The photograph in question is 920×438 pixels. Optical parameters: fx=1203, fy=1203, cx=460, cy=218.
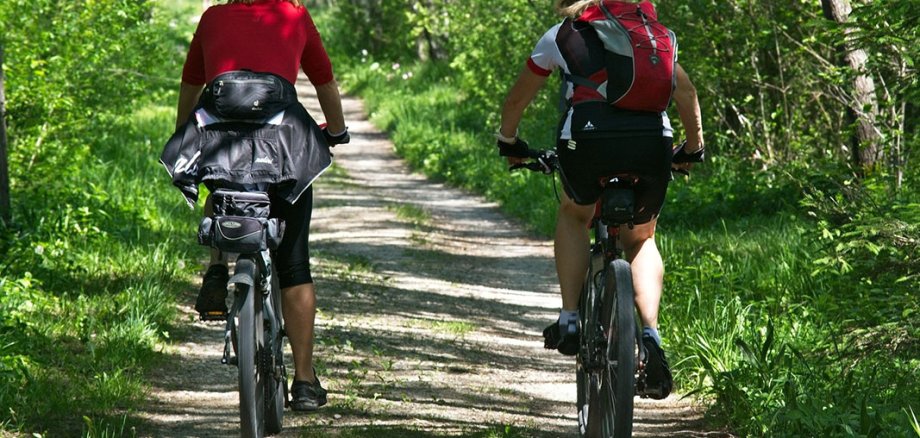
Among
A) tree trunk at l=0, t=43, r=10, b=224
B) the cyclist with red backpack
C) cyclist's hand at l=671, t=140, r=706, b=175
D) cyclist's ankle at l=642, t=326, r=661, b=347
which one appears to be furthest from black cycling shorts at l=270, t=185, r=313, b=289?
tree trunk at l=0, t=43, r=10, b=224

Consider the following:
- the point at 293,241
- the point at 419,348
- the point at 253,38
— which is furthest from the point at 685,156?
the point at 419,348

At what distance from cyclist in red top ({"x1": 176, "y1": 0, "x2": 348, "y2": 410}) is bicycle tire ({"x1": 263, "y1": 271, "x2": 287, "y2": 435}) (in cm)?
5

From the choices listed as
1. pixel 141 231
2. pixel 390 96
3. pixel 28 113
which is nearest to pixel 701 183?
pixel 141 231

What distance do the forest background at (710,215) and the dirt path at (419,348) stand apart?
28 cm

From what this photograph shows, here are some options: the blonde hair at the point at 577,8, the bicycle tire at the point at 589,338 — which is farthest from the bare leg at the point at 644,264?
the blonde hair at the point at 577,8

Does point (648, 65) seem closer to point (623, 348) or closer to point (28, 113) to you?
point (623, 348)

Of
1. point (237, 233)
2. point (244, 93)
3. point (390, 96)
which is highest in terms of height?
point (244, 93)

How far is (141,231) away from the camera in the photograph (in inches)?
359

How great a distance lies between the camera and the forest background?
5.04 meters

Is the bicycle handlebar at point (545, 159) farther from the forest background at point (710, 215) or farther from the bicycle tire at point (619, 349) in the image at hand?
the forest background at point (710, 215)

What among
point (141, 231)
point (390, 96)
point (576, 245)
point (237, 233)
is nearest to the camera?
point (237, 233)

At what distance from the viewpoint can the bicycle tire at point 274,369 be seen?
439 centimetres

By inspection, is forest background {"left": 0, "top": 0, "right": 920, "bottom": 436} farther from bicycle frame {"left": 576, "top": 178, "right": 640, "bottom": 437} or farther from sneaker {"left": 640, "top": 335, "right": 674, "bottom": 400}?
bicycle frame {"left": 576, "top": 178, "right": 640, "bottom": 437}

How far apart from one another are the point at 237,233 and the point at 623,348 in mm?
1360
